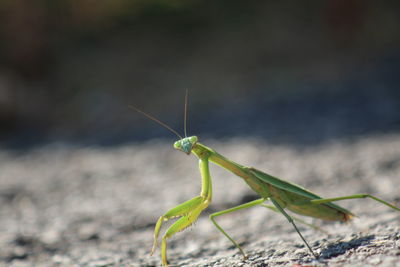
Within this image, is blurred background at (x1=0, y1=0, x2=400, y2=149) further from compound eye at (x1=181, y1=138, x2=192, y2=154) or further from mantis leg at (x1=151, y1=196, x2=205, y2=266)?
mantis leg at (x1=151, y1=196, x2=205, y2=266)

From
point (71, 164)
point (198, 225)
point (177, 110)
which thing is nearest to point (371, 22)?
point (177, 110)

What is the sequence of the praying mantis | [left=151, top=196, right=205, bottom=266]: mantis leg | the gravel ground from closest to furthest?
[left=151, top=196, right=205, bottom=266]: mantis leg
the praying mantis
the gravel ground

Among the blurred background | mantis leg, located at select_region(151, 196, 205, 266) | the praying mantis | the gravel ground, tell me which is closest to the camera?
mantis leg, located at select_region(151, 196, 205, 266)

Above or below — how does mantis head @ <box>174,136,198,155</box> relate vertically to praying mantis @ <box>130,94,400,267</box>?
above

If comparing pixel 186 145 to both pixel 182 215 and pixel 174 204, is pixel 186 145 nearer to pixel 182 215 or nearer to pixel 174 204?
pixel 182 215

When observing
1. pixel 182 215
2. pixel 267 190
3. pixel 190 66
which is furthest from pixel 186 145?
pixel 190 66

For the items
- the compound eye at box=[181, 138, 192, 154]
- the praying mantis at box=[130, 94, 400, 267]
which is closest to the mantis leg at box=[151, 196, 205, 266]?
the praying mantis at box=[130, 94, 400, 267]
